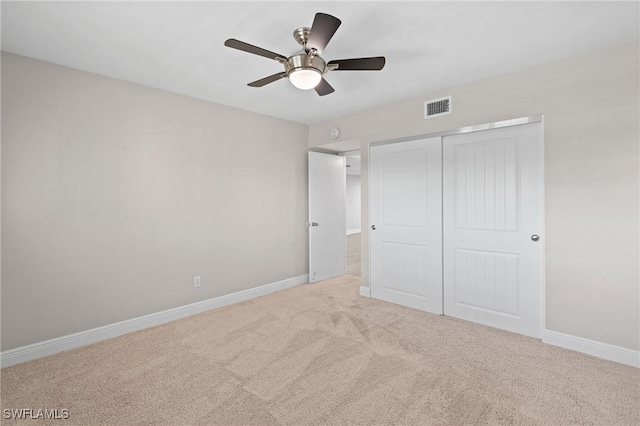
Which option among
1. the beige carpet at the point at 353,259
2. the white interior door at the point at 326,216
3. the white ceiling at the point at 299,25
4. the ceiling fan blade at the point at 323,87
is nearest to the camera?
the white ceiling at the point at 299,25

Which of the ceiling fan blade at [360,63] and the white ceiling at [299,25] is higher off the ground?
the white ceiling at [299,25]

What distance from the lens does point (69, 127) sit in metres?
2.72

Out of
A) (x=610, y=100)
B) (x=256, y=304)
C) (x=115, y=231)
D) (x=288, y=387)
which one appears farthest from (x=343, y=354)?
(x=610, y=100)

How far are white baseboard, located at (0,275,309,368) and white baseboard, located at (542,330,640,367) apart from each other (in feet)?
10.4

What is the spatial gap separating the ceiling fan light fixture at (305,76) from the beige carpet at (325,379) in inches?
82.3

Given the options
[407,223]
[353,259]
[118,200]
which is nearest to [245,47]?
[118,200]

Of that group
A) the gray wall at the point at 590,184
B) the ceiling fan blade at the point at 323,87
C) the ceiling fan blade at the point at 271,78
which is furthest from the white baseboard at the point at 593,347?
the ceiling fan blade at the point at 271,78

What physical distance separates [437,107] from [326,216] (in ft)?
7.67

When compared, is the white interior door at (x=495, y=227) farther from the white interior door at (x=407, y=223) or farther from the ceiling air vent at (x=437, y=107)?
the ceiling air vent at (x=437, y=107)

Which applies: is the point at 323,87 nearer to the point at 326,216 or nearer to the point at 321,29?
the point at 321,29

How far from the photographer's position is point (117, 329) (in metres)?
3.00

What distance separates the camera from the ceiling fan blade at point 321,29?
162cm

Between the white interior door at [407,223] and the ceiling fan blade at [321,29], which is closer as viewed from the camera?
the ceiling fan blade at [321,29]

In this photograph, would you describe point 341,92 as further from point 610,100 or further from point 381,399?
point 381,399
